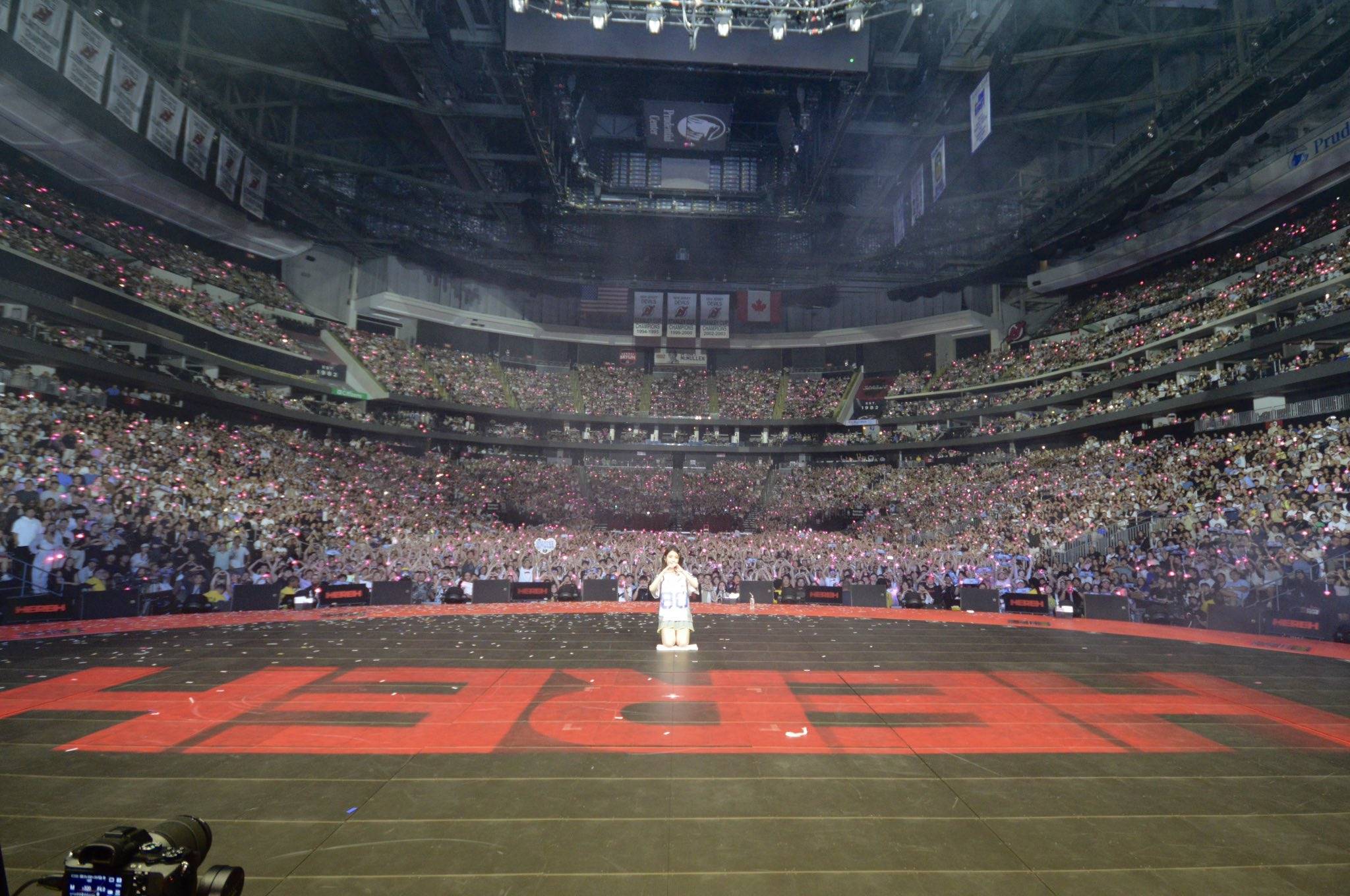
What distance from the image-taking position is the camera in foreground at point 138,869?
1.97m

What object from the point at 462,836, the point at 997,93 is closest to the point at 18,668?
the point at 462,836

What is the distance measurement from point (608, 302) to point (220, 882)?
4311 centimetres

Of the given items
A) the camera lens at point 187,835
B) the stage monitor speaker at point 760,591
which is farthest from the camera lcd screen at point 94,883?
the stage monitor speaker at point 760,591

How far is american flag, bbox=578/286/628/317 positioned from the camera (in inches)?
1716

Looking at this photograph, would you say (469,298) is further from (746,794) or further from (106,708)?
(746,794)

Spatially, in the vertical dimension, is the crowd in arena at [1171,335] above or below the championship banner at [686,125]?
below

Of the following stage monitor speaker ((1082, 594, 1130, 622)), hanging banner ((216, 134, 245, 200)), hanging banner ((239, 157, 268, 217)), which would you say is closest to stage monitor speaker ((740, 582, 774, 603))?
stage monitor speaker ((1082, 594, 1130, 622))

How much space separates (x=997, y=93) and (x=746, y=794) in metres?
26.0

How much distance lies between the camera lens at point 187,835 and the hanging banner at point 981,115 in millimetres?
20712

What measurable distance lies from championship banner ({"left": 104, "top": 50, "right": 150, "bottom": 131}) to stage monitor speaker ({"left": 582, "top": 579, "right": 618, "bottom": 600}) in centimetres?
2007

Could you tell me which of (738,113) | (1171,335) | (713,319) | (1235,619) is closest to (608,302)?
(713,319)

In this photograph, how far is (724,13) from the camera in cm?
1577

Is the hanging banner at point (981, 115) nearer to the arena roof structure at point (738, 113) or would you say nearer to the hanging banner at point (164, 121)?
the arena roof structure at point (738, 113)

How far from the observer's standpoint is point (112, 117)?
20.7 meters
